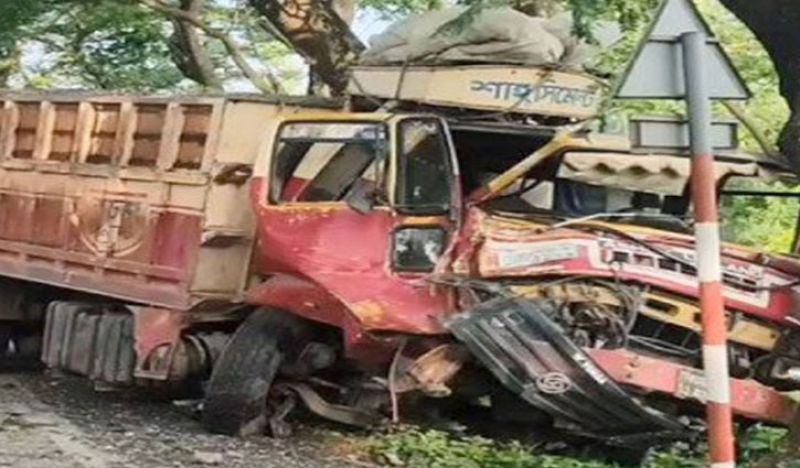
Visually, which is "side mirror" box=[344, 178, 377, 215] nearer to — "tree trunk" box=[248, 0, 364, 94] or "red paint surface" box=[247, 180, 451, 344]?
"red paint surface" box=[247, 180, 451, 344]

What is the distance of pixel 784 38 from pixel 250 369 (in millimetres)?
4037

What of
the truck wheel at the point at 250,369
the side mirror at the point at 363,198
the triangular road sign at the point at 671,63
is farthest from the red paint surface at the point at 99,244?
the triangular road sign at the point at 671,63

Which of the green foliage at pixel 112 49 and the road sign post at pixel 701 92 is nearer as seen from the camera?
the road sign post at pixel 701 92

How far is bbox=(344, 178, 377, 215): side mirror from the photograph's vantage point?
8719 mm

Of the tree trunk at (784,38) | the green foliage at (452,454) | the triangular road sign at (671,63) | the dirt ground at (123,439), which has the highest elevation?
the tree trunk at (784,38)

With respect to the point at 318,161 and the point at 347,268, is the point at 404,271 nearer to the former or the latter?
the point at 347,268

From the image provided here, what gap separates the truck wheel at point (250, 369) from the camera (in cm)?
936

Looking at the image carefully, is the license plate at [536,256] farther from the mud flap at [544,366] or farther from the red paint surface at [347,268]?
the red paint surface at [347,268]

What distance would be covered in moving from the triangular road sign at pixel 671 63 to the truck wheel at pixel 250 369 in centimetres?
423

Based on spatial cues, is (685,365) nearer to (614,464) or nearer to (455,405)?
(614,464)

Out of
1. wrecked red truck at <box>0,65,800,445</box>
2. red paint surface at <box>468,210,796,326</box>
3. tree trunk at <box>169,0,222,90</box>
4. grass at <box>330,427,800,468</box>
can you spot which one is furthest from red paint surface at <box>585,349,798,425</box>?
tree trunk at <box>169,0,222,90</box>

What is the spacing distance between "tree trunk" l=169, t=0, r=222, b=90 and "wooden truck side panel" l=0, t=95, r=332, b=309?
3738 millimetres

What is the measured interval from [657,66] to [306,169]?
13.4 ft

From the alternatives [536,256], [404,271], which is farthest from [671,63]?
[404,271]
